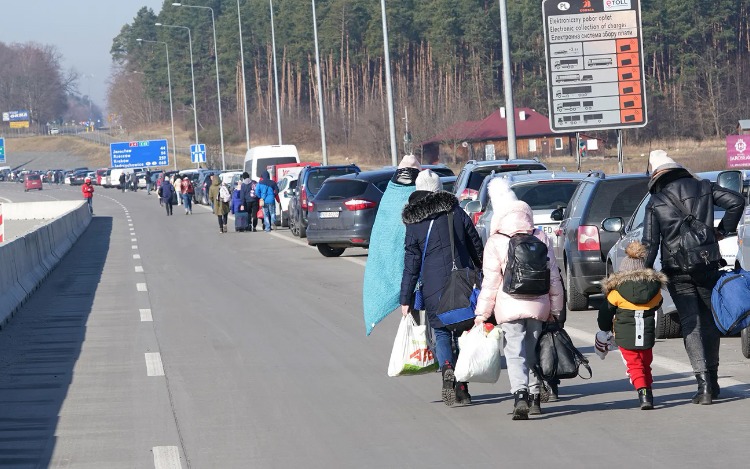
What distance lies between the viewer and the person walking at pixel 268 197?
121ft

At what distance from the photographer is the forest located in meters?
93.6

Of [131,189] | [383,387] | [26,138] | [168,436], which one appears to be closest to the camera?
[168,436]

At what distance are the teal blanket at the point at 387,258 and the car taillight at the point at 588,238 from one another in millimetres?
5516

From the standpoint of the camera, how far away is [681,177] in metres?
8.56

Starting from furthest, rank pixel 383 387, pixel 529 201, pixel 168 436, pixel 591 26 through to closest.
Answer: pixel 591 26 < pixel 529 201 < pixel 383 387 < pixel 168 436

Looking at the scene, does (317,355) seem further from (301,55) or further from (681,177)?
(301,55)

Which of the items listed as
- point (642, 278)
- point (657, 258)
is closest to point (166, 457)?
point (642, 278)

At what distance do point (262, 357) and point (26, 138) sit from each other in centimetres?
17787

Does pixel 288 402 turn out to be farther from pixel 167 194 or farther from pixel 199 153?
pixel 199 153

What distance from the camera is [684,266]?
8391 millimetres

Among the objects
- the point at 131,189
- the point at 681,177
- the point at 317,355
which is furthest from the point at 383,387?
the point at 131,189

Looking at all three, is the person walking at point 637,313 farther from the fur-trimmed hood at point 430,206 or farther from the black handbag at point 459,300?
the fur-trimmed hood at point 430,206

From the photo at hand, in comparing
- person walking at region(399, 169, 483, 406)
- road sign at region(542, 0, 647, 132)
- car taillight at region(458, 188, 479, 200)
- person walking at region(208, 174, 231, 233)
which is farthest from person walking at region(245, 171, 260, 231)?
person walking at region(399, 169, 483, 406)

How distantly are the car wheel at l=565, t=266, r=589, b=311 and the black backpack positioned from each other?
22.6ft
